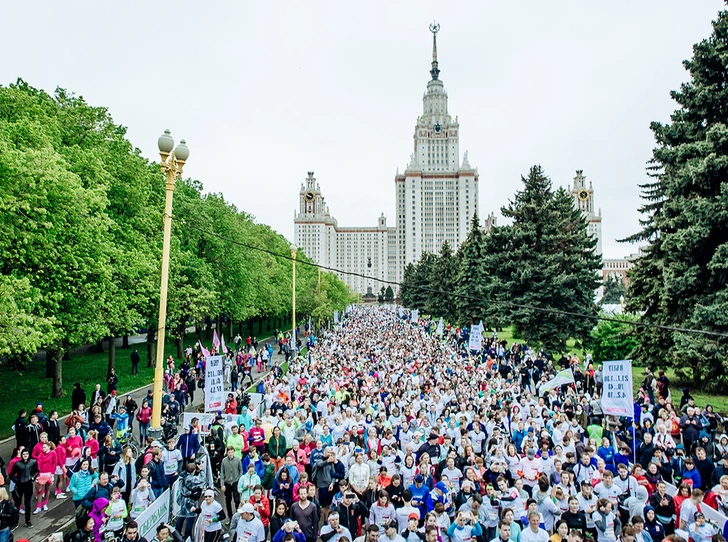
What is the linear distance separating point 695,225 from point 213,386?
49.6 feet

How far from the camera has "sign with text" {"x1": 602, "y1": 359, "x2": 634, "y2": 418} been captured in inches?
431

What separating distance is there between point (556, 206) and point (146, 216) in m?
22.1

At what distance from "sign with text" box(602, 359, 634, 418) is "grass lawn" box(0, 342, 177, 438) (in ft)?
51.0

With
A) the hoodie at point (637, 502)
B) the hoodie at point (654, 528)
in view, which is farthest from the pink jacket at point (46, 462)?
the hoodie at point (654, 528)

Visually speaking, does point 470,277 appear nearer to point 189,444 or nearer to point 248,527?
point 189,444

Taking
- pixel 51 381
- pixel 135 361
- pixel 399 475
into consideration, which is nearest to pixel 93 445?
pixel 399 475

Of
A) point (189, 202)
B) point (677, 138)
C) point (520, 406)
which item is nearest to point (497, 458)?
point (520, 406)

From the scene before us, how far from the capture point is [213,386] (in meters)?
13.1

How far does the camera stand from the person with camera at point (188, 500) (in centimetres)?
782

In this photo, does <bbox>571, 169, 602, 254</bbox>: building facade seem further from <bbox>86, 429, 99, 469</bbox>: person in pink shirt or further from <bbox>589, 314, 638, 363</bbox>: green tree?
<bbox>86, 429, 99, 469</bbox>: person in pink shirt

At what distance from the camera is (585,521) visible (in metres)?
7.06

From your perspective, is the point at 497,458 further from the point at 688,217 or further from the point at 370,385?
the point at 688,217

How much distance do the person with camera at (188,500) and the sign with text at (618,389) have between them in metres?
8.48

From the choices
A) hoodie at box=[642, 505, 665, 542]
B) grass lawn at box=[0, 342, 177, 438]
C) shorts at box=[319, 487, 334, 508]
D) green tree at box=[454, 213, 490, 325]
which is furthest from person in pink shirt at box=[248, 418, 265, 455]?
green tree at box=[454, 213, 490, 325]
